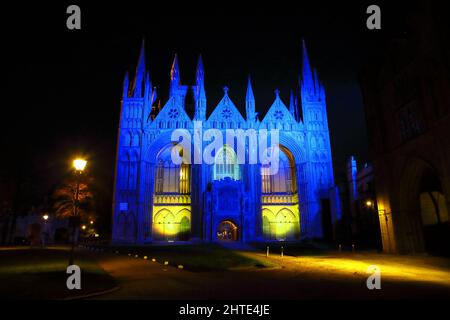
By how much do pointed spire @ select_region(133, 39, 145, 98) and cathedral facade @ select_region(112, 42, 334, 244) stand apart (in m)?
0.15

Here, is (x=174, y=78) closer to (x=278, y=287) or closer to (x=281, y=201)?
(x=281, y=201)

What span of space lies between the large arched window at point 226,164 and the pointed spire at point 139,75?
1424 cm

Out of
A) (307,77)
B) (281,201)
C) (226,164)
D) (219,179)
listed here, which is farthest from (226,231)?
(307,77)

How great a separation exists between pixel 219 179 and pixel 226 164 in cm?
301

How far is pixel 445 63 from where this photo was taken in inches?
665

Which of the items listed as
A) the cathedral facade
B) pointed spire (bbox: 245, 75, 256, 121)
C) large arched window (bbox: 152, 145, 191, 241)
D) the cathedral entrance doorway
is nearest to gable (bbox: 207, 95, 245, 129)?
the cathedral facade

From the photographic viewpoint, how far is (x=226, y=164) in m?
42.4

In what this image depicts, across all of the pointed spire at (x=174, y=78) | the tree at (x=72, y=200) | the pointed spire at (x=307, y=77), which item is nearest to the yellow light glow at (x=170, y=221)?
the tree at (x=72, y=200)

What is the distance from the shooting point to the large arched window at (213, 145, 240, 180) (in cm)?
4178

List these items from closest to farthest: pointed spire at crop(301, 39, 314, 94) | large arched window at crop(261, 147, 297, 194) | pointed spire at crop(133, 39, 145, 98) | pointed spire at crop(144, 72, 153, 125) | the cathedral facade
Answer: the cathedral facade → pointed spire at crop(144, 72, 153, 125) → pointed spire at crop(133, 39, 145, 98) → large arched window at crop(261, 147, 297, 194) → pointed spire at crop(301, 39, 314, 94)

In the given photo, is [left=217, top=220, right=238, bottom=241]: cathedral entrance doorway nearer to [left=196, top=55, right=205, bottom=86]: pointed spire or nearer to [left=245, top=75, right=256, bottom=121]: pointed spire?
[left=245, top=75, right=256, bottom=121]: pointed spire

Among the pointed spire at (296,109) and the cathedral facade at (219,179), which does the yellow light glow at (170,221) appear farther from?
the pointed spire at (296,109)
